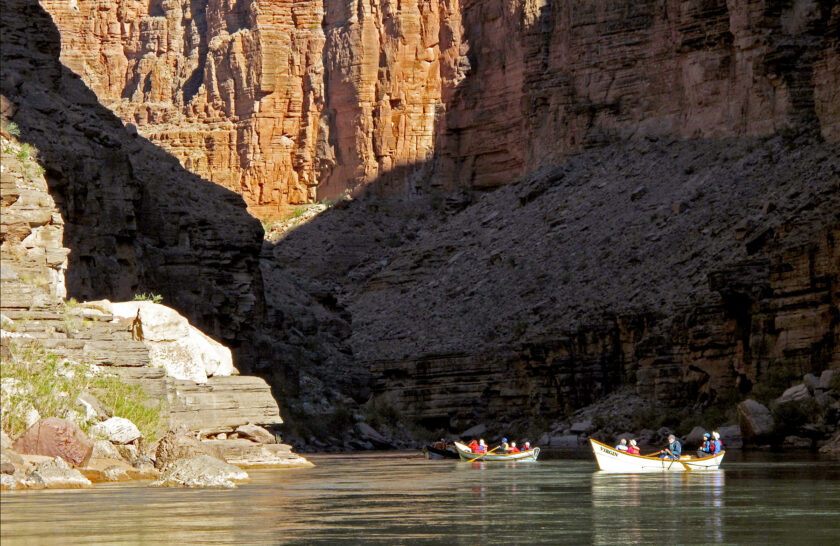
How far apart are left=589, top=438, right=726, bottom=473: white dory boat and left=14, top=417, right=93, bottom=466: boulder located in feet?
60.4

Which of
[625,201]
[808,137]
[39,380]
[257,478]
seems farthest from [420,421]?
[39,380]

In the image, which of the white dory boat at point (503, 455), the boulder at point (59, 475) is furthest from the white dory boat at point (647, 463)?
the boulder at point (59, 475)

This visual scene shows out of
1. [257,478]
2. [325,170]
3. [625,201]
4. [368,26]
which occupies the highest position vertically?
[368,26]

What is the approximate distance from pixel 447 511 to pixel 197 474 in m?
7.56

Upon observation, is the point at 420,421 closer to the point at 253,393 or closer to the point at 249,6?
the point at 253,393

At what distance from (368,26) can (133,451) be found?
10108cm

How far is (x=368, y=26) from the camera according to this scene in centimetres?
13738

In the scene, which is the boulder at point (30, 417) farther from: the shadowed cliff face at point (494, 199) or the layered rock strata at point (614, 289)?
the layered rock strata at point (614, 289)

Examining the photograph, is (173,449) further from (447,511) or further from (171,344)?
(447,511)

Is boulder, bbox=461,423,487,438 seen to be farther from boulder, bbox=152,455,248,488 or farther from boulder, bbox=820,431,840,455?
boulder, bbox=152,455,248,488

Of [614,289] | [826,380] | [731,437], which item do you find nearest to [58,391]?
[731,437]

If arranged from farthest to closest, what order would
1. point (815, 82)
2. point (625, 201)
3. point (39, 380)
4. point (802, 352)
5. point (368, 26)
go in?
point (368, 26) → point (625, 201) → point (815, 82) → point (802, 352) → point (39, 380)

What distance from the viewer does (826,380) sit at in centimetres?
6662

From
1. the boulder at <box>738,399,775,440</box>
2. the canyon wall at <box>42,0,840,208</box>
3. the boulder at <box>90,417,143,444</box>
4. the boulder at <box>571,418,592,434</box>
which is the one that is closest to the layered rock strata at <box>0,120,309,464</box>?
the boulder at <box>90,417,143,444</box>
